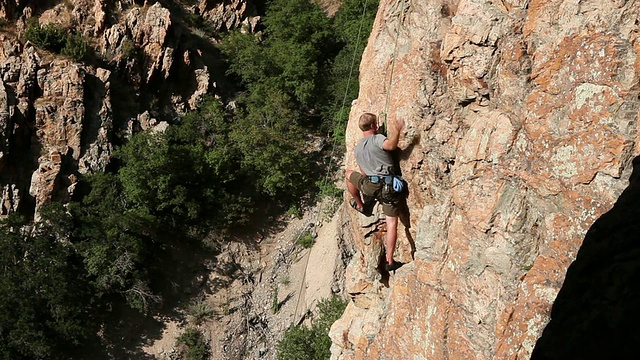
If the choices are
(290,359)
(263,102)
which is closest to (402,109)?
(290,359)

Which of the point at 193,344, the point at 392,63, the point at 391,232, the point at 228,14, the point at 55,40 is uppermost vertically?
the point at 228,14

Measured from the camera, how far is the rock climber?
22.1ft

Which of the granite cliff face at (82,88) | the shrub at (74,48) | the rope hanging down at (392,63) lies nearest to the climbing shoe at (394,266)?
the rope hanging down at (392,63)

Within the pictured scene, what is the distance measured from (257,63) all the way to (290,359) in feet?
45.1

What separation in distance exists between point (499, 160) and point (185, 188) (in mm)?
15946

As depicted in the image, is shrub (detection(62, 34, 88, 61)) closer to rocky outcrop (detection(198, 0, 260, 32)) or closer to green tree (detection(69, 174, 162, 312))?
green tree (detection(69, 174, 162, 312))

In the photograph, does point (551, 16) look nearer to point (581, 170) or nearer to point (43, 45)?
point (581, 170)

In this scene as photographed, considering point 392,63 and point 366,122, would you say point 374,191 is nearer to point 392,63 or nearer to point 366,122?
point 366,122

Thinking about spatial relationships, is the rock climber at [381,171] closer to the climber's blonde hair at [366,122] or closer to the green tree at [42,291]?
the climber's blonde hair at [366,122]

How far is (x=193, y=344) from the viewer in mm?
17562

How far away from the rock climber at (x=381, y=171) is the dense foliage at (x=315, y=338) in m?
8.48

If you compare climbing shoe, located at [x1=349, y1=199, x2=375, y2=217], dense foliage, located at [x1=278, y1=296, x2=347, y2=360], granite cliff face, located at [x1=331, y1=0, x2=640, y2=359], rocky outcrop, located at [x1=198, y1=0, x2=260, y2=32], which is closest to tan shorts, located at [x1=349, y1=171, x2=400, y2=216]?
granite cliff face, located at [x1=331, y1=0, x2=640, y2=359]

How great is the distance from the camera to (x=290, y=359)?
15.2 metres

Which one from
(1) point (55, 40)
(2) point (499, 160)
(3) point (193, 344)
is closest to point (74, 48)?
(1) point (55, 40)
